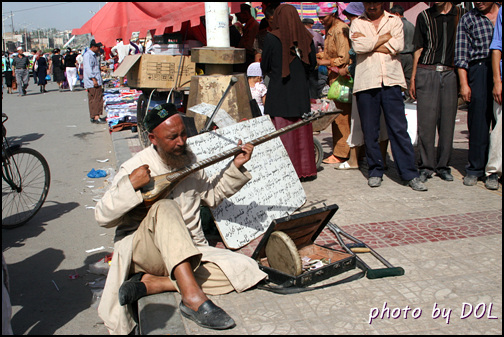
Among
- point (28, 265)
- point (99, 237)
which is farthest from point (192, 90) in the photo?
point (28, 265)

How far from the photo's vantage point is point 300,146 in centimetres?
591

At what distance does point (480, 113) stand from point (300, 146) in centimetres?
201

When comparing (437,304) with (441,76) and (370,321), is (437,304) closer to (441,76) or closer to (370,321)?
(370,321)

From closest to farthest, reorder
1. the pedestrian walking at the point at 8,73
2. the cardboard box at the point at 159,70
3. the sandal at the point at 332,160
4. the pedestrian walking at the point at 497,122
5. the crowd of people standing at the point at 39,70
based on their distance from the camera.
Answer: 1. the pedestrian walking at the point at 497,122
2. the sandal at the point at 332,160
3. the cardboard box at the point at 159,70
4. the crowd of people standing at the point at 39,70
5. the pedestrian walking at the point at 8,73

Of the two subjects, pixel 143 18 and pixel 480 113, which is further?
pixel 143 18

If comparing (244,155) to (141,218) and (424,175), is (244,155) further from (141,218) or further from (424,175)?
(424,175)

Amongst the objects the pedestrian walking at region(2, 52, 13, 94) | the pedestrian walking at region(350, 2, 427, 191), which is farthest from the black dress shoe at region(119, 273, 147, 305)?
the pedestrian walking at region(2, 52, 13, 94)

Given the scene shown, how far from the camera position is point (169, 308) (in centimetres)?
315

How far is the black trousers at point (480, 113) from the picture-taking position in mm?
5570

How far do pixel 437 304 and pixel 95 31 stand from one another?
7959mm

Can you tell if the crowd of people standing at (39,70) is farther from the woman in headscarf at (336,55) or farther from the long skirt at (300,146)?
the long skirt at (300,146)

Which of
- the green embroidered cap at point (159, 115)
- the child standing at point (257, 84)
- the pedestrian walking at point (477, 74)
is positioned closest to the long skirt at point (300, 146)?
the child standing at point (257, 84)

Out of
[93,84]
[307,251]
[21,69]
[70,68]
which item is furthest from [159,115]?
[70,68]

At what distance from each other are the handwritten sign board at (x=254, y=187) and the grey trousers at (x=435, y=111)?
5.82ft
